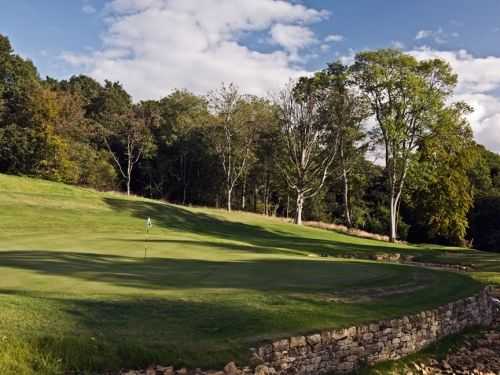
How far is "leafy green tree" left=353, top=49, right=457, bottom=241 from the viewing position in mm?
44406

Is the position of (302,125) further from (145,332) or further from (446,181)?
(145,332)

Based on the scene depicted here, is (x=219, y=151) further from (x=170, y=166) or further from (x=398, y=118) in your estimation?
(x=398, y=118)

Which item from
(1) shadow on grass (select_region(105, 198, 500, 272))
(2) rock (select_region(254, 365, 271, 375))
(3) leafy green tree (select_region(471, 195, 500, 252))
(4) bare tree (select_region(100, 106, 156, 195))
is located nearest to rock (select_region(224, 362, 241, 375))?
(2) rock (select_region(254, 365, 271, 375))

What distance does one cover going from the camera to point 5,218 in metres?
26.2

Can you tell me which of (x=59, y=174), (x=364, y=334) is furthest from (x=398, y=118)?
(x=364, y=334)

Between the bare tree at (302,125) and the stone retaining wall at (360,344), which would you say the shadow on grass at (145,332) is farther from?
the bare tree at (302,125)

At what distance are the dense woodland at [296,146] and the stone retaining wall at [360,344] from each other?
3389cm

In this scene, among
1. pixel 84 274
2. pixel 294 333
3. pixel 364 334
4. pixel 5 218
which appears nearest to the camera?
pixel 294 333

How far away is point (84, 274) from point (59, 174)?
4294 centimetres

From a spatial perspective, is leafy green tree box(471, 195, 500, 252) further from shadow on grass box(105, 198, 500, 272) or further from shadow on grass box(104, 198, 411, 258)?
shadow on grass box(104, 198, 411, 258)

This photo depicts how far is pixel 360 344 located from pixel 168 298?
4.01 metres

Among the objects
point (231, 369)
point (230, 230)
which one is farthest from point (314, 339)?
point (230, 230)

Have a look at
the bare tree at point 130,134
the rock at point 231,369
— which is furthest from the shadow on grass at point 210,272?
the bare tree at point 130,134

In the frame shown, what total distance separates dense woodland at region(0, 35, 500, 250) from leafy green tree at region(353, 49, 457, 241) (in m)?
0.10
